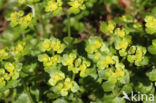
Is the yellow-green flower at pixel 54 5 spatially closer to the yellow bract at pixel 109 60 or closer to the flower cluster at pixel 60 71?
the flower cluster at pixel 60 71

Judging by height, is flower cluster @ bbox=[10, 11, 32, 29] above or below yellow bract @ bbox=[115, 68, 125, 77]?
above

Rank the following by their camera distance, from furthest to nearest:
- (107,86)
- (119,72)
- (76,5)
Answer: (76,5) < (107,86) < (119,72)

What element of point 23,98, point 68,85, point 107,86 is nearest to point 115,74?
point 107,86

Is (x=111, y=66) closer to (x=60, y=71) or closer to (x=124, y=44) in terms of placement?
(x=124, y=44)

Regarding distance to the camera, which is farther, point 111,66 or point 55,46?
point 55,46

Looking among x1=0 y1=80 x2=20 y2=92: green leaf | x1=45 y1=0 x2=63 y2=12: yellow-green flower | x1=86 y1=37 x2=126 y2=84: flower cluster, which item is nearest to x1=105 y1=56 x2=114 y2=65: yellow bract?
x1=86 y1=37 x2=126 y2=84: flower cluster

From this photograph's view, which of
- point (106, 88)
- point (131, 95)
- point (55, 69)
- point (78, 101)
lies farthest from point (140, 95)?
point (55, 69)

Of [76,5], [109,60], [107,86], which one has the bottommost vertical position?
[107,86]

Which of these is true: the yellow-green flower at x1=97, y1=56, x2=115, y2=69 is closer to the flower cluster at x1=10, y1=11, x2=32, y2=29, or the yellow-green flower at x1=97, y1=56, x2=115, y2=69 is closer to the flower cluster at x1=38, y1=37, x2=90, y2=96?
the flower cluster at x1=38, y1=37, x2=90, y2=96

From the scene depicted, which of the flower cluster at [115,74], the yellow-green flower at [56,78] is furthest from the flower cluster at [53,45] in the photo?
the flower cluster at [115,74]

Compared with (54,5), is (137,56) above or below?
below

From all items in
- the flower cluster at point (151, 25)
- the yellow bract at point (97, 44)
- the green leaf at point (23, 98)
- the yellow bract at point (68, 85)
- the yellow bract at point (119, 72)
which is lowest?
the green leaf at point (23, 98)

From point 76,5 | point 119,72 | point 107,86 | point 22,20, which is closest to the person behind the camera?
point 119,72

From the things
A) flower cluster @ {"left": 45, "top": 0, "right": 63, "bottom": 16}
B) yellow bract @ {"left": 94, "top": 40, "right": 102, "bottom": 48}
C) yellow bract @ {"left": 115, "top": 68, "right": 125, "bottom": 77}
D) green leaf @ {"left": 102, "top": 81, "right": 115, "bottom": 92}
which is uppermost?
flower cluster @ {"left": 45, "top": 0, "right": 63, "bottom": 16}
